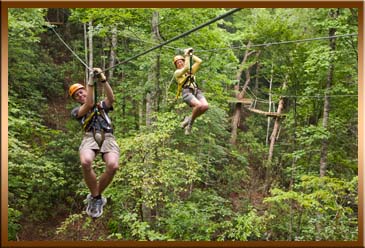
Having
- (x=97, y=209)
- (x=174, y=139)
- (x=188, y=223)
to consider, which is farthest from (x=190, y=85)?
(x=174, y=139)

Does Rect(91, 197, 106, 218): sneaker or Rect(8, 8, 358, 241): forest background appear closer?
Rect(91, 197, 106, 218): sneaker

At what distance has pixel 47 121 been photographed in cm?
895

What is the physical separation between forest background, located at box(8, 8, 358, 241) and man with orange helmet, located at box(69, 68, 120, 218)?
262 centimetres

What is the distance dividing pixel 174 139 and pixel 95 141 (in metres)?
4.90

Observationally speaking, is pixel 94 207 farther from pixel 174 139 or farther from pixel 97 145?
pixel 174 139

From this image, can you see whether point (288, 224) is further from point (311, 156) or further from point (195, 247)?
point (195, 247)

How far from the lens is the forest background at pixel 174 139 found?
6.25m

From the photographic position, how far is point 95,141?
2609 millimetres

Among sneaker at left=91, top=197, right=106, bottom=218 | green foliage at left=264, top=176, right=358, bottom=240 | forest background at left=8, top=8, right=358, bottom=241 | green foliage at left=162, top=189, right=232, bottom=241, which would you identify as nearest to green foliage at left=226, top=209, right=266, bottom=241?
forest background at left=8, top=8, right=358, bottom=241

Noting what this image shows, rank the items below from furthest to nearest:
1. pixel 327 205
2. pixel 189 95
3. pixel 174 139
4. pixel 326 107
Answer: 1. pixel 174 139
2. pixel 326 107
3. pixel 327 205
4. pixel 189 95

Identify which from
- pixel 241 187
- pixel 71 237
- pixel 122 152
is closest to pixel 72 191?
pixel 71 237

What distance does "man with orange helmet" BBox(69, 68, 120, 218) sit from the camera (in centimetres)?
251

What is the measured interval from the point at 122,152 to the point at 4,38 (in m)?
2.66

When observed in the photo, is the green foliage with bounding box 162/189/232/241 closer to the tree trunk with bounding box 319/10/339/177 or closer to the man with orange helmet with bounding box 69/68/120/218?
the tree trunk with bounding box 319/10/339/177
